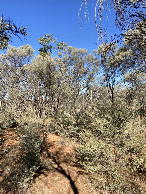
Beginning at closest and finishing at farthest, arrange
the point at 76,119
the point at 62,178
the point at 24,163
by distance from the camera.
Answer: the point at 62,178, the point at 24,163, the point at 76,119

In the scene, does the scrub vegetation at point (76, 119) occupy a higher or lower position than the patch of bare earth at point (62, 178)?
higher

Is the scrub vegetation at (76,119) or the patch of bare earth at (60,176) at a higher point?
the scrub vegetation at (76,119)

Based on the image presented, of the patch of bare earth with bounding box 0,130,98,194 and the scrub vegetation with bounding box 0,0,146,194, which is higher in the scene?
the scrub vegetation with bounding box 0,0,146,194

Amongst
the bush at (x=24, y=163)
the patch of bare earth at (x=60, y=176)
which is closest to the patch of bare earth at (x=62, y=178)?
the patch of bare earth at (x=60, y=176)

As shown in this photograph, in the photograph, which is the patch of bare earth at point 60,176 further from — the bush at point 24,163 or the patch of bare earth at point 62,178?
the bush at point 24,163

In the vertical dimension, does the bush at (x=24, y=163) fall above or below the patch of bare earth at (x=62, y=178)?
above

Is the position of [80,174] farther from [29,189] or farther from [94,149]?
[29,189]

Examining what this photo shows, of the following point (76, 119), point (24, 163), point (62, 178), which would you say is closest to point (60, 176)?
point (62, 178)

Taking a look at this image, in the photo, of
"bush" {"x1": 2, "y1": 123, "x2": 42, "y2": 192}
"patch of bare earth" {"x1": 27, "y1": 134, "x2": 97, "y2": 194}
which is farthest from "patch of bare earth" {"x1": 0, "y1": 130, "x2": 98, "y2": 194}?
"bush" {"x1": 2, "y1": 123, "x2": 42, "y2": 192}

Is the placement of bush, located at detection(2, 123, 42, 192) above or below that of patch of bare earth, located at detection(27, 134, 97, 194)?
above

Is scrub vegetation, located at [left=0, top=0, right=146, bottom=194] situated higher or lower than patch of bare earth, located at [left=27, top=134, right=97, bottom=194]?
higher

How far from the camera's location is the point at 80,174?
4.76 m

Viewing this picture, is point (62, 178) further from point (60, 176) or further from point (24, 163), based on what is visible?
point (24, 163)

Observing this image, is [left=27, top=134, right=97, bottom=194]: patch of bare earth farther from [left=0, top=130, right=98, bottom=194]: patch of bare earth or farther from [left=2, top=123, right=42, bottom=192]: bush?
[left=2, top=123, right=42, bottom=192]: bush
